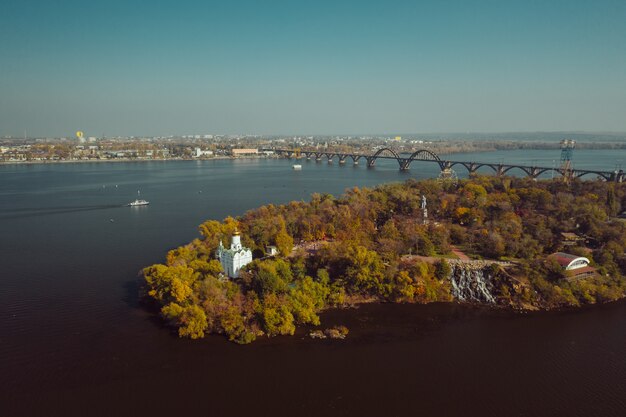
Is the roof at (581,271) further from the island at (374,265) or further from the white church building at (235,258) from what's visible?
the white church building at (235,258)

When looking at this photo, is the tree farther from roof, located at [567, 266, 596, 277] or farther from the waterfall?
roof, located at [567, 266, 596, 277]

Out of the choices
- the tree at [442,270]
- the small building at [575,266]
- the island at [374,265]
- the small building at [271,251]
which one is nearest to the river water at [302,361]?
the island at [374,265]

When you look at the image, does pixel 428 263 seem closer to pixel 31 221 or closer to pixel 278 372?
pixel 278 372

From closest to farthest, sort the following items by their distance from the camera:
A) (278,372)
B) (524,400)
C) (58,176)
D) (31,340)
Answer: (524,400)
(278,372)
(31,340)
(58,176)

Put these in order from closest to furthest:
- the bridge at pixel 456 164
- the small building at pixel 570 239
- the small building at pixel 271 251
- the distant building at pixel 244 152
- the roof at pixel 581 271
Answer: the roof at pixel 581 271 → the small building at pixel 271 251 → the small building at pixel 570 239 → the bridge at pixel 456 164 → the distant building at pixel 244 152

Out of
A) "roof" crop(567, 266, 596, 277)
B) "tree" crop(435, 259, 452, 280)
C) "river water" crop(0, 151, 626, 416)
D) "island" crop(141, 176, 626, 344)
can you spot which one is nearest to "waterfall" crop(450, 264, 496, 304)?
"island" crop(141, 176, 626, 344)

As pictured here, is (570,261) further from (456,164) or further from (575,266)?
(456,164)

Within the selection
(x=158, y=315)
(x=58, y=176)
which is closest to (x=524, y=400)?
(x=158, y=315)
